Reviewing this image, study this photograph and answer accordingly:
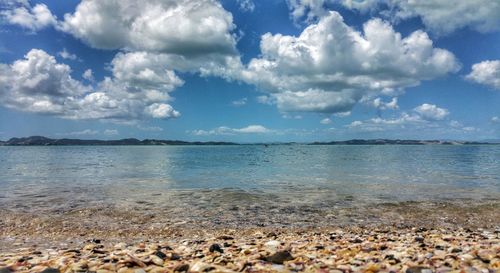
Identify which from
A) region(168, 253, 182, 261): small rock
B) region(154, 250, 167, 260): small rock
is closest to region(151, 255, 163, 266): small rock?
region(154, 250, 167, 260): small rock

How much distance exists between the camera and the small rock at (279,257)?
870 cm

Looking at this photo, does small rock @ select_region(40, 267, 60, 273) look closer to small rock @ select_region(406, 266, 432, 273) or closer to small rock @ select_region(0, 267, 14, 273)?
small rock @ select_region(0, 267, 14, 273)

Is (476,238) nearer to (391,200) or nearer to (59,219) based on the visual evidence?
(391,200)

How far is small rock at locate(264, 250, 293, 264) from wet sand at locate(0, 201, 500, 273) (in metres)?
0.03

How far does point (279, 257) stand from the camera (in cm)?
884

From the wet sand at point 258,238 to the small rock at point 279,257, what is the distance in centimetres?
3

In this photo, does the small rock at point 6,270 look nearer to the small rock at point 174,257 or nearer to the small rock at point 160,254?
the small rock at point 160,254

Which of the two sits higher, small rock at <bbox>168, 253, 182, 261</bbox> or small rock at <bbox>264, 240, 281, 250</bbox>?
small rock at <bbox>168, 253, 182, 261</bbox>

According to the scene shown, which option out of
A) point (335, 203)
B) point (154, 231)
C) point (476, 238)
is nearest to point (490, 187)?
point (335, 203)

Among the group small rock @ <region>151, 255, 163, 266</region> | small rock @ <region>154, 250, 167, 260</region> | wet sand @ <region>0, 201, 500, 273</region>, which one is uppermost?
small rock @ <region>151, 255, 163, 266</region>

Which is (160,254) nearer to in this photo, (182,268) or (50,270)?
(182,268)

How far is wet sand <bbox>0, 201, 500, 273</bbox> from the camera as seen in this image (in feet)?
27.6

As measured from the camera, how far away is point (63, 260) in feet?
29.4

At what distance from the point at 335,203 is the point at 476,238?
11.4 metres
